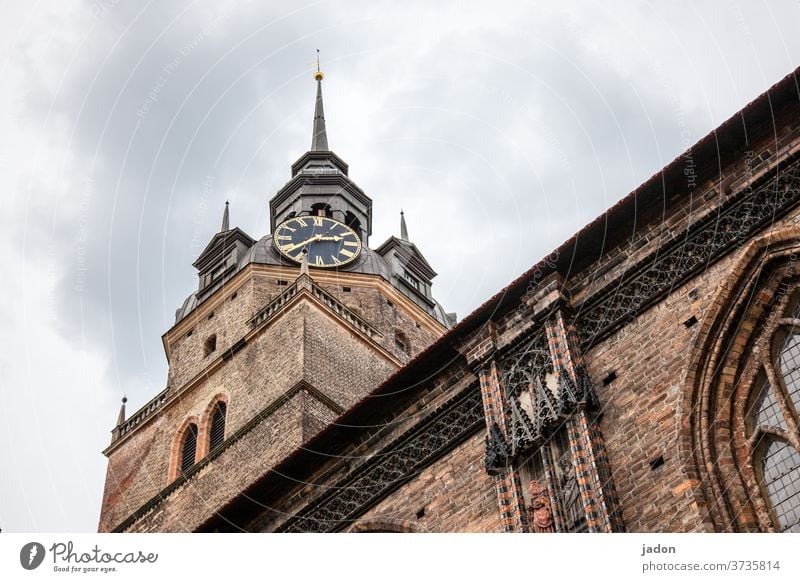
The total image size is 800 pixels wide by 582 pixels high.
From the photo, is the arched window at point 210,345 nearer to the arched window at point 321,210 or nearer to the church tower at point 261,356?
the church tower at point 261,356

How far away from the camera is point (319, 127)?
160ft

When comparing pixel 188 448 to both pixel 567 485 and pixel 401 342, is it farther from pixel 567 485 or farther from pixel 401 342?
pixel 567 485

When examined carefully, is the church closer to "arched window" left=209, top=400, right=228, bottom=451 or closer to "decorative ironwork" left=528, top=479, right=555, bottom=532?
"decorative ironwork" left=528, top=479, right=555, bottom=532

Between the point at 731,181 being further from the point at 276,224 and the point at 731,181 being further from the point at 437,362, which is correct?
the point at 276,224

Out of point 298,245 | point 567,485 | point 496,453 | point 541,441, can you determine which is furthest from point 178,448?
point 567,485

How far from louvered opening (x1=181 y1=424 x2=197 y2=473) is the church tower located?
0.13 feet

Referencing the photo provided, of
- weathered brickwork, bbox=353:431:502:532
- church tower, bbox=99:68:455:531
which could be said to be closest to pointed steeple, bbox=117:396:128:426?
church tower, bbox=99:68:455:531

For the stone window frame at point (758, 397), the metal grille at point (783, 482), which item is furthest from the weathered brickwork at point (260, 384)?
the metal grille at point (783, 482)

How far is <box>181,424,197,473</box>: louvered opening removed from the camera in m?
30.0

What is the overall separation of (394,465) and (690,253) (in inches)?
196

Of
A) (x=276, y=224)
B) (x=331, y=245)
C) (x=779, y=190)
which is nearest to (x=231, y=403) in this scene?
(x=331, y=245)

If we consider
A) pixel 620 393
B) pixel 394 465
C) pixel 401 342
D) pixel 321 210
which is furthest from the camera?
pixel 321 210

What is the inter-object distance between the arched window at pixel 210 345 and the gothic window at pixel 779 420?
71.0ft

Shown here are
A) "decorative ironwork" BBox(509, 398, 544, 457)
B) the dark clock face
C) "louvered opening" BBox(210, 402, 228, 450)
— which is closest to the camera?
"decorative ironwork" BBox(509, 398, 544, 457)
